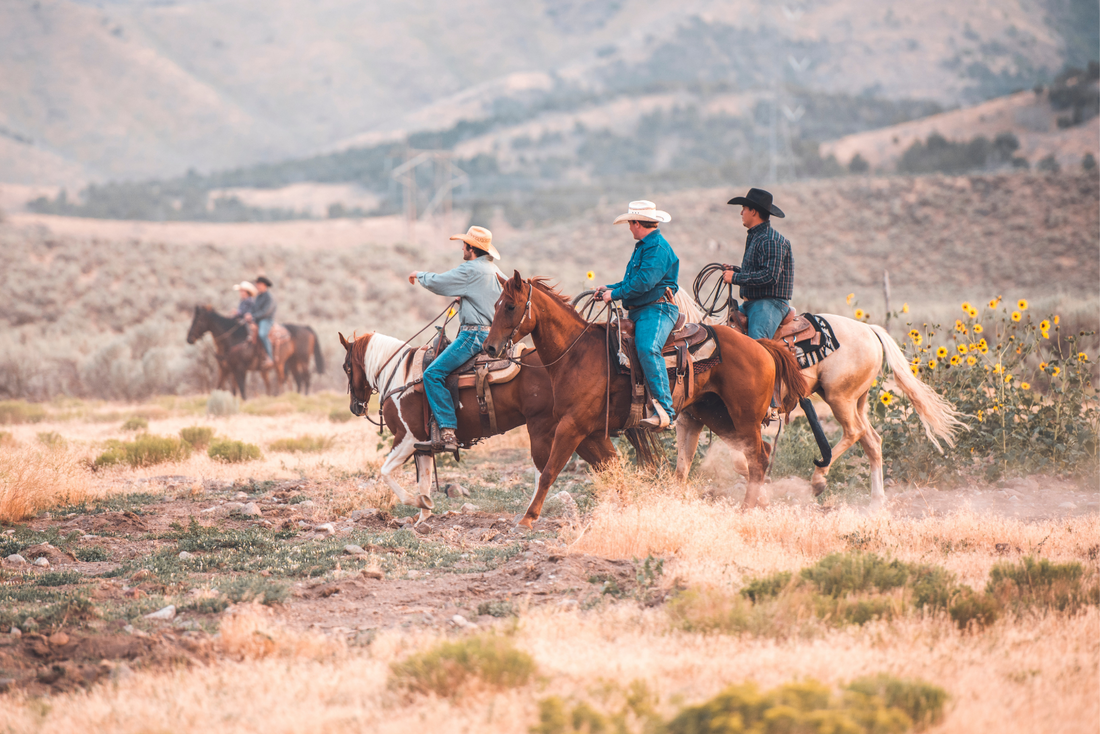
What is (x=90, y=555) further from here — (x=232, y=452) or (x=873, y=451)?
(x=873, y=451)

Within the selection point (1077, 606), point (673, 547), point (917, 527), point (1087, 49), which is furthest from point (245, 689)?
point (1087, 49)

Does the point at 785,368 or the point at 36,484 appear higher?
the point at 785,368

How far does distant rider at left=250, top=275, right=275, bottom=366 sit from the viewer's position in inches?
771

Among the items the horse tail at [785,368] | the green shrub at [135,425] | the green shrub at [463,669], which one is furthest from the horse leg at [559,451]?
the green shrub at [135,425]

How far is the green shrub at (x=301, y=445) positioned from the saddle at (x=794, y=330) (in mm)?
6748

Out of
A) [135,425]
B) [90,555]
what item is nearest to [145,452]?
[135,425]

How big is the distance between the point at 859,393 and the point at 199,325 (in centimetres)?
1493

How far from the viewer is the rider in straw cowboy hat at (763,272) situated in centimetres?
826

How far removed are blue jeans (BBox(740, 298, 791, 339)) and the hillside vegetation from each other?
13.7m

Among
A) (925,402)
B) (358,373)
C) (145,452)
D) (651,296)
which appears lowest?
(145,452)

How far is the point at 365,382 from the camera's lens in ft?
30.2

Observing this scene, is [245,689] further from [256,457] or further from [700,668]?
[256,457]

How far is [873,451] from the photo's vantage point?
900 centimetres

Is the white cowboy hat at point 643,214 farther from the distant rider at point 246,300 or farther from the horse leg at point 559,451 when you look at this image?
the distant rider at point 246,300
